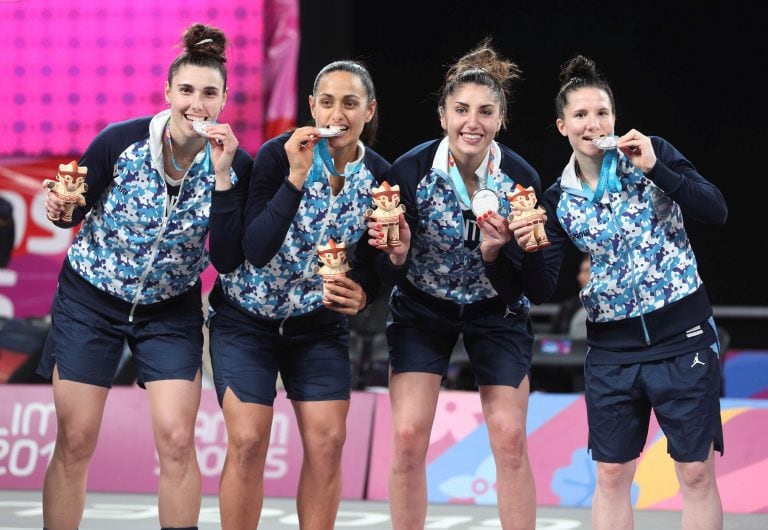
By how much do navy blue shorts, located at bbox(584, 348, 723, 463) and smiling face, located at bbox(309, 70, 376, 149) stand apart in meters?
1.25

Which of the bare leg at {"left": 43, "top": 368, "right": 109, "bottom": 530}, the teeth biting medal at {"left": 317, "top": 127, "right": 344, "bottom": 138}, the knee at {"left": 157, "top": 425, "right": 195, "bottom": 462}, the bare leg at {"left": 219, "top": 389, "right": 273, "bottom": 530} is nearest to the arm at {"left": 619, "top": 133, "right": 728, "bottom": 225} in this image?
→ the teeth biting medal at {"left": 317, "top": 127, "right": 344, "bottom": 138}

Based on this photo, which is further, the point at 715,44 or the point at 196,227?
the point at 715,44

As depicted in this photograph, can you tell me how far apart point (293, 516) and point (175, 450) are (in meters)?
2.02

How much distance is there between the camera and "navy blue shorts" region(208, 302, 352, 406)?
14.4 feet

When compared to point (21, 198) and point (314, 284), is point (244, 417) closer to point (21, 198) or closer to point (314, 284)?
point (314, 284)

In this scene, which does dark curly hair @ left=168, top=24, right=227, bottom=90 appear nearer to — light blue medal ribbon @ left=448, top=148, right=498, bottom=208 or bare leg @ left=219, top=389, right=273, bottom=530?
light blue medal ribbon @ left=448, top=148, right=498, bottom=208

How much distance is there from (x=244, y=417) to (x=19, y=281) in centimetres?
453

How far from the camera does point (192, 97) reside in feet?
14.3

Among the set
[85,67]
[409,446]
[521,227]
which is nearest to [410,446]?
[409,446]

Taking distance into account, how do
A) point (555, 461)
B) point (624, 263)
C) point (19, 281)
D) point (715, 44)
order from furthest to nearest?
point (715, 44), point (19, 281), point (555, 461), point (624, 263)

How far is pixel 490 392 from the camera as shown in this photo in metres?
4.48

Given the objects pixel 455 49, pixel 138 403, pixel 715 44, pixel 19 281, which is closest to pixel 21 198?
pixel 19 281

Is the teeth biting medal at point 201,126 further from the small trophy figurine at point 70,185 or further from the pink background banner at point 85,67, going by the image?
the pink background banner at point 85,67

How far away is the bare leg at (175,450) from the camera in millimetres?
4320
